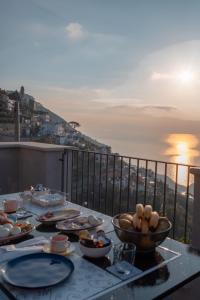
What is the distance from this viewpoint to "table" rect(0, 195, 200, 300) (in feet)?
3.38

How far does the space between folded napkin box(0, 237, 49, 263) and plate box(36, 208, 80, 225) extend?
0.24 m

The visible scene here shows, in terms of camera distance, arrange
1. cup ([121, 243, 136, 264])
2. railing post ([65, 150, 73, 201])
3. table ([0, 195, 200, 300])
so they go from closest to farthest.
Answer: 1. table ([0, 195, 200, 300])
2. cup ([121, 243, 136, 264])
3. railing post ([65, 150, 73, 201])

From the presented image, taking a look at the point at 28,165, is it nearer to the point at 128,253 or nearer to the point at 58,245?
the point at 58,245

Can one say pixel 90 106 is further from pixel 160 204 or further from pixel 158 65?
pixel 160 204

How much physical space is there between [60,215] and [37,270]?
2.20 ft

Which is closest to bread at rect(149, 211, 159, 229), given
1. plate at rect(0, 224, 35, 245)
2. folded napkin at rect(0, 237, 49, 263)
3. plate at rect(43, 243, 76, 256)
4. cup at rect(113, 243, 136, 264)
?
cup at rect(113, 243, 136, 264)

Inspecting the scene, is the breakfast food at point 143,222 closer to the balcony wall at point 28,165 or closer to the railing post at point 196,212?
the railing post at point 196,212

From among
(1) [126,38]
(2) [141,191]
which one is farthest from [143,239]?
(1) [126,38]

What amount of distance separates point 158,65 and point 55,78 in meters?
2.79

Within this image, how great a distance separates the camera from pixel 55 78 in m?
7.05

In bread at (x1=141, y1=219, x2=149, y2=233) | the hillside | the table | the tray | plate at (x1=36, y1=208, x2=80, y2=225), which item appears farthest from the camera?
the hillside

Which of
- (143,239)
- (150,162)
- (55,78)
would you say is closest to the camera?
(143,239)

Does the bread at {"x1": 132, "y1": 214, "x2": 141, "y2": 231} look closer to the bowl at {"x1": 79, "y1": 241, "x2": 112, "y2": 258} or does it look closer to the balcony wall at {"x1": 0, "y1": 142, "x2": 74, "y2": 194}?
the bowl at {"x1": 79, "y1": 241, "x2": 112, "y2": 258}

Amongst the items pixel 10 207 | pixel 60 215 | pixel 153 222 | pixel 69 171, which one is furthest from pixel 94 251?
pixel 69 171
